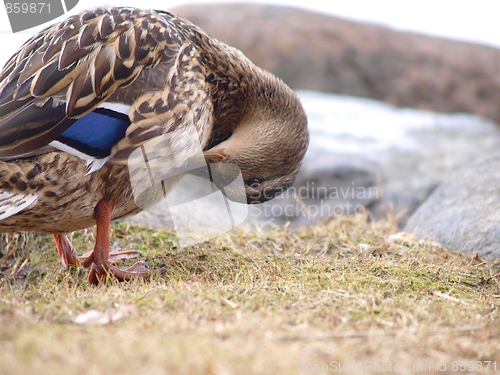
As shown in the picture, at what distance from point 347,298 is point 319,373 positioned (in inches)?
37.9

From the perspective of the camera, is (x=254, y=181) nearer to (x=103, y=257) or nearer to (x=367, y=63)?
(x=103, y=257)

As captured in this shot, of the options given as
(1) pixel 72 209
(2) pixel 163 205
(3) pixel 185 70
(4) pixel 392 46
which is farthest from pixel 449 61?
(1) pixel 72 209

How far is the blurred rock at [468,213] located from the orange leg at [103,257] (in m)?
2.42

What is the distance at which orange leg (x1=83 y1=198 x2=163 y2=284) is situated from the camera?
3543mm

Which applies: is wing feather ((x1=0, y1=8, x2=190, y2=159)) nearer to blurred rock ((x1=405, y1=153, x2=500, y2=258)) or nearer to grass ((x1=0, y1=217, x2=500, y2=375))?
grass ((x1=0, y1=217, x2=500, y2=375))

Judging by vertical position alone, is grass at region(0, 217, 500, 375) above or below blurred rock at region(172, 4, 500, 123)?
above

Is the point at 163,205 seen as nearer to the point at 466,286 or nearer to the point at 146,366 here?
the point at 466,286

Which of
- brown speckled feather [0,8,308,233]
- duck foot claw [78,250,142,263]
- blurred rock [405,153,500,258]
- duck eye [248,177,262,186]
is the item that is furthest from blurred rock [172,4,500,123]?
duck foot claw [78,250,142,263]

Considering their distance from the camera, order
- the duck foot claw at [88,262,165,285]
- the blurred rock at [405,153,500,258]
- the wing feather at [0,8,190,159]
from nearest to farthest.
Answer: the wing feather at [0,8,190,159], the duck foot claw at [88,262,165,285], the blurred rock at [405,153,500,258]

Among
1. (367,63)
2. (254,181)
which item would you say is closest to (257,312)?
(254,181)

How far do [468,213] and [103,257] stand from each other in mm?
2998

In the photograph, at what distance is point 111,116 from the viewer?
132 inches

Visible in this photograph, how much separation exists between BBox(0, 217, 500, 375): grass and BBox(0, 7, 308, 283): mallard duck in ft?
1.53

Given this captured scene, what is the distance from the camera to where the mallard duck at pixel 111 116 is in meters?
3.22
